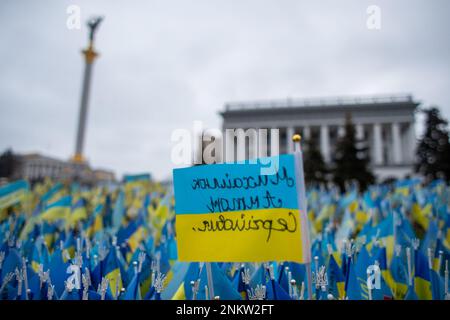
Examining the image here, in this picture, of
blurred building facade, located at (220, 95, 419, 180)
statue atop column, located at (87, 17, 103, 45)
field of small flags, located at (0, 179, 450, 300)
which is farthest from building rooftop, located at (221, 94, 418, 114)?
field of small flags, located at (0, 179, 450, 300)

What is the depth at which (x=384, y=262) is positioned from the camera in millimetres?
2703

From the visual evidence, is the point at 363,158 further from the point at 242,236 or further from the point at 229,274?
the point at 242,236

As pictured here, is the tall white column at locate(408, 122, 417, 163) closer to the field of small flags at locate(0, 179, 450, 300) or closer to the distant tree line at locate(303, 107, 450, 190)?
the distant tree line at locate(303, 107, 450, 190)

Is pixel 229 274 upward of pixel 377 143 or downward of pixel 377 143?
downward

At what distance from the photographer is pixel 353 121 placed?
39.3 metres

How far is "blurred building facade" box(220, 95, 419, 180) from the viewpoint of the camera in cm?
3856

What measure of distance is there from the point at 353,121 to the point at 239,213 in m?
40.5

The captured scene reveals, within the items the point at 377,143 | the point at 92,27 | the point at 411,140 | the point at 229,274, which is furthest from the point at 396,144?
the point at 229,274

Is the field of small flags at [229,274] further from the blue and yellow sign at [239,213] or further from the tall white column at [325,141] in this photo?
the tall white column at [325,141]

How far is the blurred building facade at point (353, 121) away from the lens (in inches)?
1518

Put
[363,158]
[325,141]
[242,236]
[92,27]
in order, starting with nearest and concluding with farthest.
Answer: [242,236] → [363,158] → [92,27] → [325,141]
